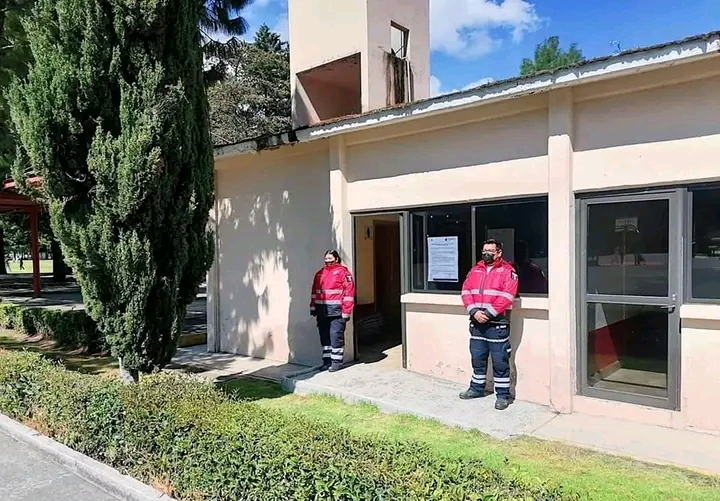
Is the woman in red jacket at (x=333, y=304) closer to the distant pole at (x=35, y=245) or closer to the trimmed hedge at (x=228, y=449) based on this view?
the trimmed hedge at (x=228, y=449)

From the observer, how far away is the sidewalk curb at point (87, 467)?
155 inches

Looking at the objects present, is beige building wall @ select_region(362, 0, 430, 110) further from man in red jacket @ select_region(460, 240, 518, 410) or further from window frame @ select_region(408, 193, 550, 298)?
man in red jacket @ select_region(460, 240, 518, 410)

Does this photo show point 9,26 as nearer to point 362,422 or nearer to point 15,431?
point 15,431

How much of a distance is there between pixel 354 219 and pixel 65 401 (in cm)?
458

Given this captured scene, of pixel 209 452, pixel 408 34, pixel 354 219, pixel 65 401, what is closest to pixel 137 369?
pixel 65 401

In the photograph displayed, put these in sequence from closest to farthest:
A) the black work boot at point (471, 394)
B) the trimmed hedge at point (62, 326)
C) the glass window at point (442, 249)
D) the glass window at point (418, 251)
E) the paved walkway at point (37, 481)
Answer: the paved walkway at point (37, 481), the black work boot at point (471, 394), the glass window at point (442, 249), the glass window at point (418, 251), the trimmed hedge at point (62, 326)

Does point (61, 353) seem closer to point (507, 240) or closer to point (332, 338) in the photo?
point (332, 338)

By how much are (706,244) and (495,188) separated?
2.27 meters

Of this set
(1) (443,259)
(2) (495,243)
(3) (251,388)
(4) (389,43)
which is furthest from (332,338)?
(4) (389,43)

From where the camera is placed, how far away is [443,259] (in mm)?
7086

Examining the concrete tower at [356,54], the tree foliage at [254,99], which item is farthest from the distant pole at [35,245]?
the concrete tower at [356,54]

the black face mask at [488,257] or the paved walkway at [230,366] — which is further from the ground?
the black face mask at [488,257]

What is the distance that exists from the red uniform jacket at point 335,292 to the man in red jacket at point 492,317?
1.98m

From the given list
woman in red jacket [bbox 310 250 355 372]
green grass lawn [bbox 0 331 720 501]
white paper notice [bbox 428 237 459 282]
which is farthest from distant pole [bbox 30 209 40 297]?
white paper notice [bbox 428 237 459 282]
